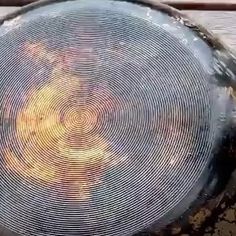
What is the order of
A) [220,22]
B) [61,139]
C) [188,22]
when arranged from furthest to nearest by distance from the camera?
[220,22] < [188,22] < [61,139]

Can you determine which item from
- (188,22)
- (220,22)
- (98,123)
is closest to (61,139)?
(98,123)

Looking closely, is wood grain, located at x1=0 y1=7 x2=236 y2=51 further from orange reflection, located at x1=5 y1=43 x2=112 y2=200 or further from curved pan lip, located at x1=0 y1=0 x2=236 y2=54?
orange reflection, located at x1=5 y1=43 x2=112 y2=200

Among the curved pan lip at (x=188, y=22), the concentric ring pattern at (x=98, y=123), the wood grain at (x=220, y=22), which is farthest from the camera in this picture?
the wood grain at (x=220, y=22)

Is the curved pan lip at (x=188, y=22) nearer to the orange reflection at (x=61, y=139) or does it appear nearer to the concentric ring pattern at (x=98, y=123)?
the concentric ring pattern at (x=98, y=123)

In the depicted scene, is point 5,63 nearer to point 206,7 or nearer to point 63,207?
point 63,207

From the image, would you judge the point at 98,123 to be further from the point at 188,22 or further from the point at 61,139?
the point at 188,22

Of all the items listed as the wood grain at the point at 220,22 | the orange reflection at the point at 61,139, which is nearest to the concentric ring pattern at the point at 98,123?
the orange reflection at the point at 61,139

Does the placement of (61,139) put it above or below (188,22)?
below
